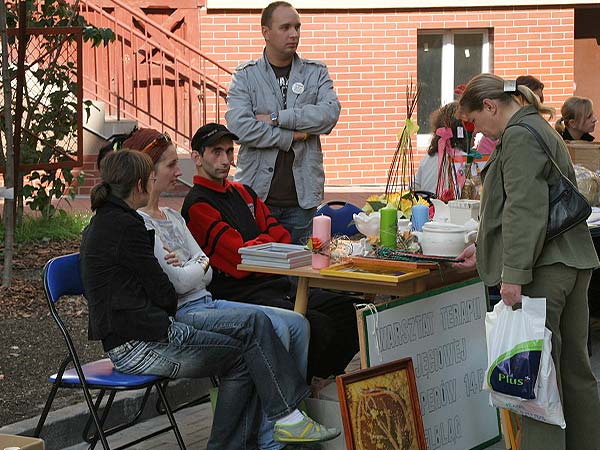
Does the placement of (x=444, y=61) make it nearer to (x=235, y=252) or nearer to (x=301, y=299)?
(x=235, y=252)

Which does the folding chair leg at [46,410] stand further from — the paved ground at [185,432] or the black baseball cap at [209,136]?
the black baseball cap at [209,136]

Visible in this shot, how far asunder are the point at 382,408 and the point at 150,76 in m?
8.84

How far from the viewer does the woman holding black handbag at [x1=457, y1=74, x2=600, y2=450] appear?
4250mm

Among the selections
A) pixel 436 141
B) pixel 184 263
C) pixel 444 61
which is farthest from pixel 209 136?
pixel 444 61

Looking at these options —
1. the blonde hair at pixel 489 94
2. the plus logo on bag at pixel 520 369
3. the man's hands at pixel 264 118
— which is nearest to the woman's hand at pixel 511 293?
the plus logo on bag at pixel 520 369

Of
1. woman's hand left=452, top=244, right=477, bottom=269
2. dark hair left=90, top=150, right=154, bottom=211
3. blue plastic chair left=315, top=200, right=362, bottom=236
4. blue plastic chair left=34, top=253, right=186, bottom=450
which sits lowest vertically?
blue plastic chair left=34, top=253, right=186, bottom=450

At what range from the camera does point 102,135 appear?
11.7m

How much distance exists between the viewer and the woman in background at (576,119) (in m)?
8.11

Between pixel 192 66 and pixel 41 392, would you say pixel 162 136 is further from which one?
pixel 192 66

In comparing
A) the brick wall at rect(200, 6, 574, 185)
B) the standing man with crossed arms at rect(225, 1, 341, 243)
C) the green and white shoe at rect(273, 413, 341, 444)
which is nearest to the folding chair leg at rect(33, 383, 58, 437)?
the green and white shoe at rect(273, 413, 341, 444)

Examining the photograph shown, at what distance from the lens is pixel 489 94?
4.46m

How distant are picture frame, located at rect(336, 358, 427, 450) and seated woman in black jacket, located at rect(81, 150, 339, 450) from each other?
0.74 ft

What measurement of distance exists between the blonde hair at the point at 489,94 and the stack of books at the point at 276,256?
3.39 ft

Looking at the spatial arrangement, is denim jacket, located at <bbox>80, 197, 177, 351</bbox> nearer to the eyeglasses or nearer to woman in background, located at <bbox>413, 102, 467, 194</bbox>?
the eyeglasses
